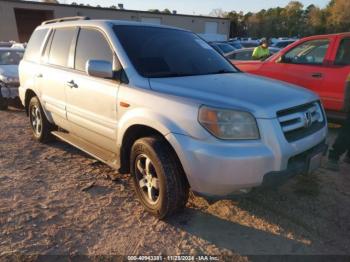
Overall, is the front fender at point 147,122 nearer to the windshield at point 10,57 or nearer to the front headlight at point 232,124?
the front headlight at point 232,124

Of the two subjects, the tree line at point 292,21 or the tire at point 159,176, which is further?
the tree line at point 292,21

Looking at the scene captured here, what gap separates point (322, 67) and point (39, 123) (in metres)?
4.89

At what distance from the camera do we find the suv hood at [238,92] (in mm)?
2986

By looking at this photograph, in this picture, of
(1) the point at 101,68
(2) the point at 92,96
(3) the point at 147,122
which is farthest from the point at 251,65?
(3) the point at 147,122

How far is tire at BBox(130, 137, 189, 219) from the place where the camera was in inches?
126

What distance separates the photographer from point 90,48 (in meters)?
4.27

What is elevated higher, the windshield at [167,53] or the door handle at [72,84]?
the windshield at [167,53]

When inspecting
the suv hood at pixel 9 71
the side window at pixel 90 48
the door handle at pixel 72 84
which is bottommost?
the suv hood at pixel 9 71

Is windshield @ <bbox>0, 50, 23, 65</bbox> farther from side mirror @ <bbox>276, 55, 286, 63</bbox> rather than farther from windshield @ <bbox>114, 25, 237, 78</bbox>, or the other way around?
side mirror @ <bbox>276, 55, 286, 63</bbox>

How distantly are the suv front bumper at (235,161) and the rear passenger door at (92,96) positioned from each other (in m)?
1.10

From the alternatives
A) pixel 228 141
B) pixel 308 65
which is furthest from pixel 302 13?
pixel 228 141

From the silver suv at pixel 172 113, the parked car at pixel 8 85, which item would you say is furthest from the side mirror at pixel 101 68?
the parked car at pixel 8 85

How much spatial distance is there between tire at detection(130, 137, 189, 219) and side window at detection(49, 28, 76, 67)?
198 centimetres

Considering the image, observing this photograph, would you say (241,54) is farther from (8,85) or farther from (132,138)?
(132,138)
